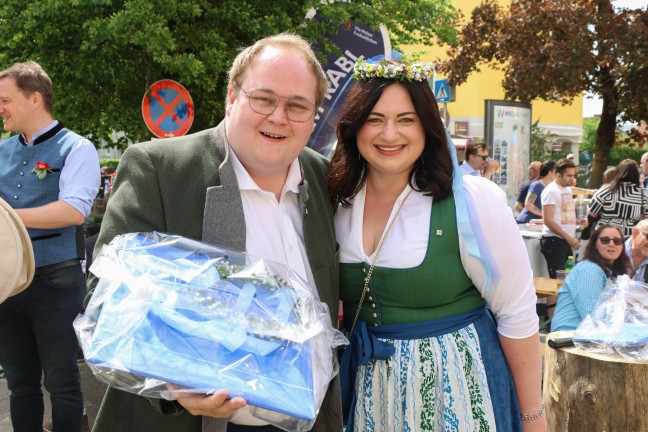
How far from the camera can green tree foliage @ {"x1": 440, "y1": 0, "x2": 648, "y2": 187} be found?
14.1 metres

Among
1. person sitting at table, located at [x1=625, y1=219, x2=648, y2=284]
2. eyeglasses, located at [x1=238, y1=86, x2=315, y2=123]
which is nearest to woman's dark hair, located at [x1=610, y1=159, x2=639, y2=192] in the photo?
person sitting at table, located at [x1=625, y1=219, x2=648, y2=284]

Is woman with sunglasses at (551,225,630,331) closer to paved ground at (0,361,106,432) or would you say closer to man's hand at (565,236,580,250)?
man's hand at (565,236,580,250)

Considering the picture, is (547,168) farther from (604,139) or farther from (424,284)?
(424,284)

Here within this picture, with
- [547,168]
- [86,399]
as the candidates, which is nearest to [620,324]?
[86,399]

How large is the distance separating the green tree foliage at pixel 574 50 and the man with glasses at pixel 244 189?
45.1 feet

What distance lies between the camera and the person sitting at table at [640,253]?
5671 millimetres

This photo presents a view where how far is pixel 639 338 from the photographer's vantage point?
3.36m

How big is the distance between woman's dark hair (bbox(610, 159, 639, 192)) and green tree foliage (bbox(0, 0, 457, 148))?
3.43 m

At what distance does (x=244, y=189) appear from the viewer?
1937mm

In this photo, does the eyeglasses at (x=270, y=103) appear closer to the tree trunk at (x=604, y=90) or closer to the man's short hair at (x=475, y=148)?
the man's short hair at (x=475, y=148)

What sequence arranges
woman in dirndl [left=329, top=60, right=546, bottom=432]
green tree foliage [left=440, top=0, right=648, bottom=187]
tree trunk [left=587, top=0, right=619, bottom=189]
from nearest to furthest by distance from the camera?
woman in dirndl [left=329, top=60, right=546, bottom=432], green tree foliage [left=440, top=0, right=648, bottom=187], tree trunk [left=587, top=0, right=619, bottom=189]

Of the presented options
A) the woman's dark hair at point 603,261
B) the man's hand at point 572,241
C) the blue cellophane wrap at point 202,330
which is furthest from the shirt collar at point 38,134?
the man's hand at point 572,241

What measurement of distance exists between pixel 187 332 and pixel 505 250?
1169 mm

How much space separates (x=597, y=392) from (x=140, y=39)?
17.7ft
